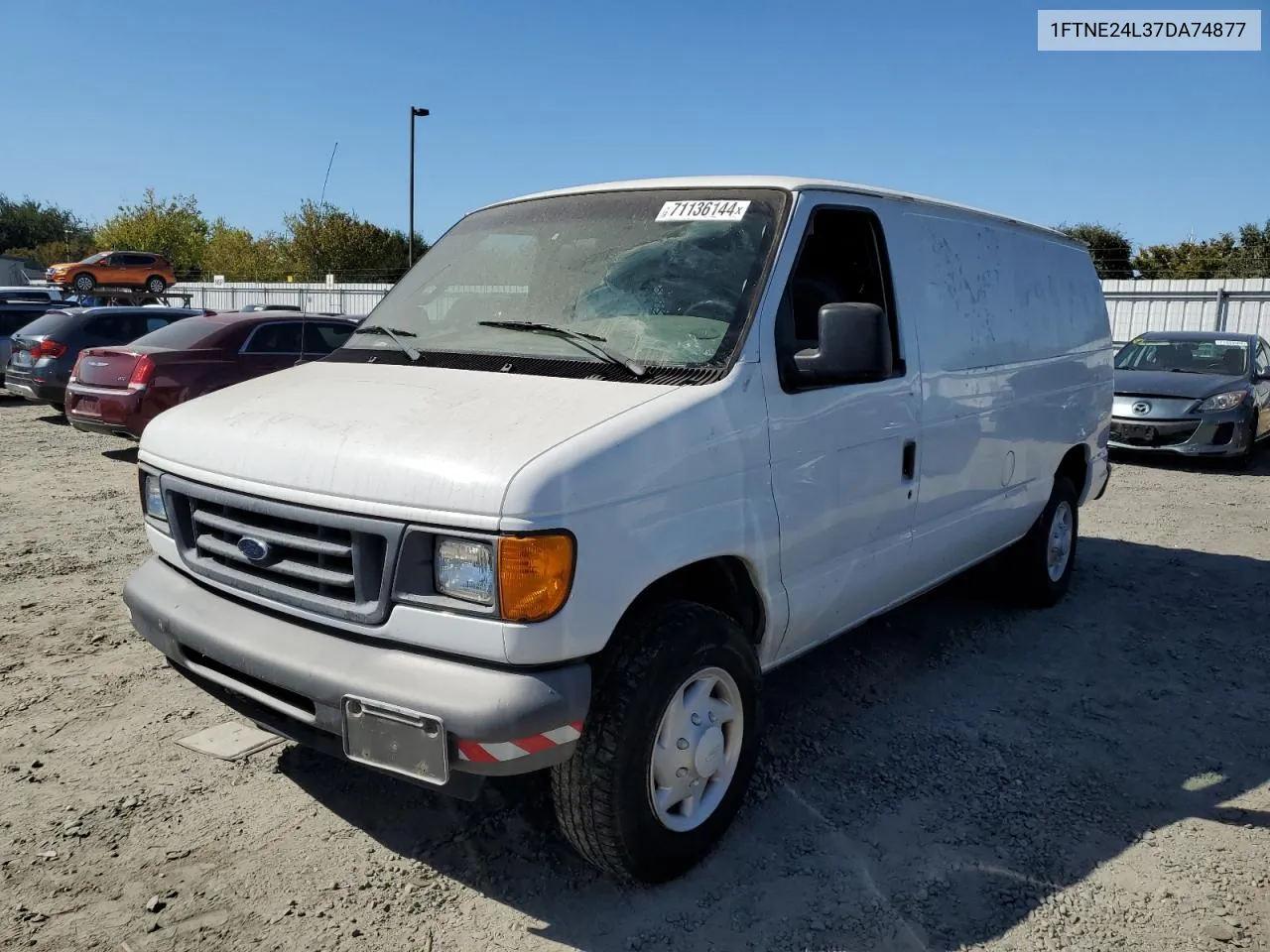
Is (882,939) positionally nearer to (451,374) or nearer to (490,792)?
(490,792)

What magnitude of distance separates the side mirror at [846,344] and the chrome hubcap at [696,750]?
3.44ft

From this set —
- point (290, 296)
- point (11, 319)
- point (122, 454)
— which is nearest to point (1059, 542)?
point (122, 454)

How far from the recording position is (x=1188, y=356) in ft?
41.2

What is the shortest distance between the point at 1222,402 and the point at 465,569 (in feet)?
37.1

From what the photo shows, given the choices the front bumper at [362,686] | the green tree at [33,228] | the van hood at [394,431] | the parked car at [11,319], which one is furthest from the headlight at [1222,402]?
the green tree at [33,228]

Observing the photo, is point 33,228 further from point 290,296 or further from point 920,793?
point 920,793

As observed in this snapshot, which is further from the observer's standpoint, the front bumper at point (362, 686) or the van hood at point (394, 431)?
the van hood at point (394, 431)

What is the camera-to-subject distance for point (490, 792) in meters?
3.60

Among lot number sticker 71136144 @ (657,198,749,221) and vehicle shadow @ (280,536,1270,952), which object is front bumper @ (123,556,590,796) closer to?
vehicle shadow @ (280,536,1270,952)

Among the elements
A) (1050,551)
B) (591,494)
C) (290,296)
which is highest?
(290,296)

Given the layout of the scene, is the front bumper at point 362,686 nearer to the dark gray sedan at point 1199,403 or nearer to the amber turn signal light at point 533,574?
the amber turn signal light at point 533,574

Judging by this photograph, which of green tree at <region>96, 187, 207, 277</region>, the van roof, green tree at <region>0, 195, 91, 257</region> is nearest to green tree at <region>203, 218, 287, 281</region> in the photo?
green tree at <region>96, 187, 207, 277</region>

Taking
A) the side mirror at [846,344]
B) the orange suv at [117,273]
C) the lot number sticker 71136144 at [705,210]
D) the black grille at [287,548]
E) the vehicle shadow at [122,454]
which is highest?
the orange suv at [117,273]

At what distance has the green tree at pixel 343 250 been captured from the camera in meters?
41.0
